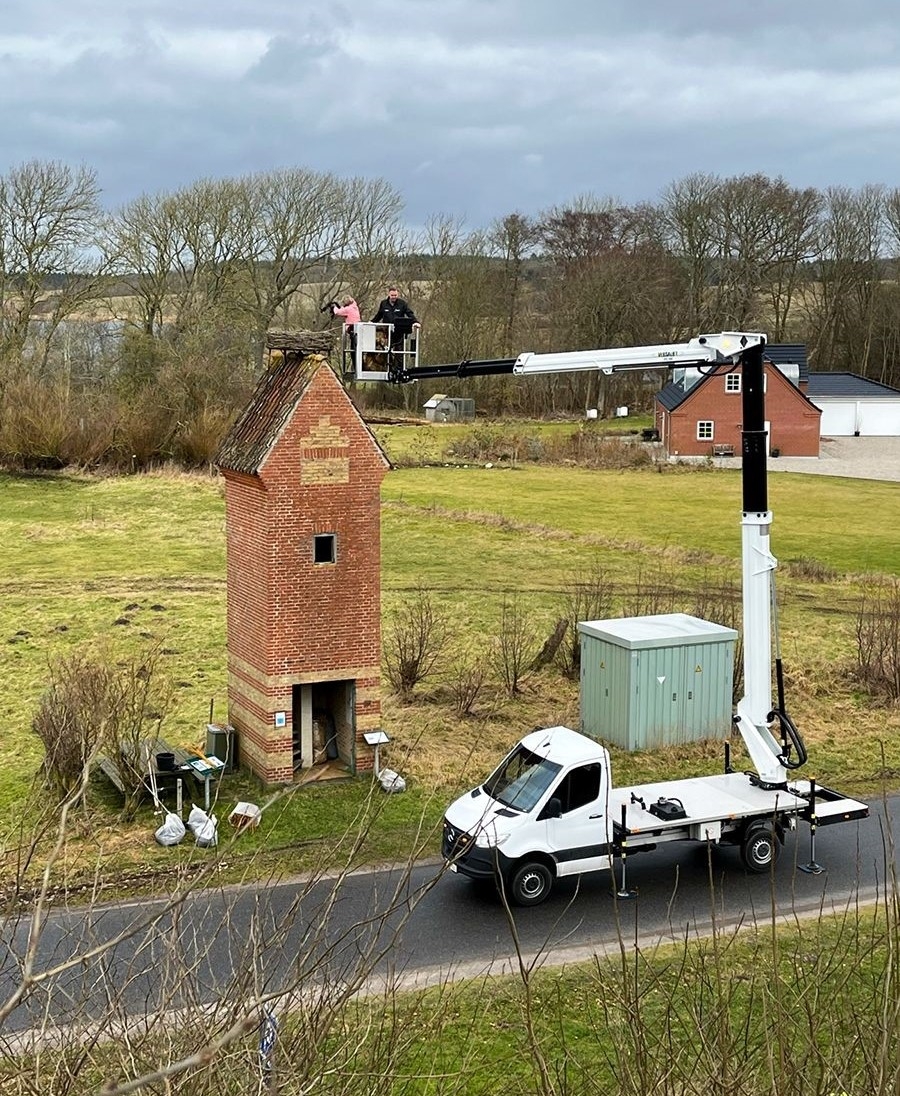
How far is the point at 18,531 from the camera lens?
4181 centimetres

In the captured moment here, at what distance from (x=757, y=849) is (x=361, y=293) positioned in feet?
201

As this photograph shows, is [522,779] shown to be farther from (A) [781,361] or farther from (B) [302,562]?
(A) [781,361]

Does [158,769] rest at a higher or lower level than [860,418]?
lower

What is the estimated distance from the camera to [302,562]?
1830 centimetres

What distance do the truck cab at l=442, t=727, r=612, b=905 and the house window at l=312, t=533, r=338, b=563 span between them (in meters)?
4.69

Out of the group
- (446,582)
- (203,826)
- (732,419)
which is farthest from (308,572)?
(732,419)

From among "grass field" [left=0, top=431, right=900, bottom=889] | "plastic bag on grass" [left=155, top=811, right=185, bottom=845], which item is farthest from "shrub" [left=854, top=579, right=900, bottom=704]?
"plastic bag on grass" [left=155, top=811, right=185, bottom=845]

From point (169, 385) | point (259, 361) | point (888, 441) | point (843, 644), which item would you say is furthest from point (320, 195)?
point (843, 644)

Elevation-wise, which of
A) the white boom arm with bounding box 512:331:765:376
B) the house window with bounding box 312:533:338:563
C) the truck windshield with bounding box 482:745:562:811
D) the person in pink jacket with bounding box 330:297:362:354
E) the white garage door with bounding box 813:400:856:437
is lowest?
the truck windshield with bounding box 482:745:562:811

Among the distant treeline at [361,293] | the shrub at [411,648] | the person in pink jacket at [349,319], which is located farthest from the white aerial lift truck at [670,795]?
the distant treeline at [361,293]

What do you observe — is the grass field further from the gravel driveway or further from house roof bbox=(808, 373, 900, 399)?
house roof bbox=(808, 373, 900, 399)

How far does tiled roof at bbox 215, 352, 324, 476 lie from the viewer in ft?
59.7

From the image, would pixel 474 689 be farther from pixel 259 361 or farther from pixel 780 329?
pixel 780 329

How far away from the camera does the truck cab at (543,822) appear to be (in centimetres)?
1456
